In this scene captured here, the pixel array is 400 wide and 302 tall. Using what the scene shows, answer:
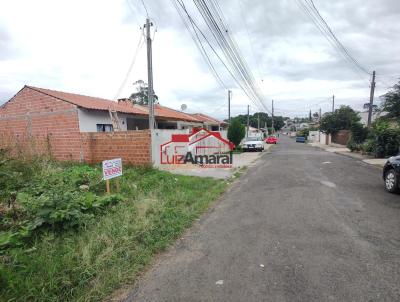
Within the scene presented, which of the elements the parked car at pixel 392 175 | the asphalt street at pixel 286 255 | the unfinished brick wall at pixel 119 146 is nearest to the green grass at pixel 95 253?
the asphalt street at pixel 286 255

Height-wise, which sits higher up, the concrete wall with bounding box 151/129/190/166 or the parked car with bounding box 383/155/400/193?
the concrete wall with bounding box 151/129/190/166

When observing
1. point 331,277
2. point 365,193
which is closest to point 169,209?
point 331,277

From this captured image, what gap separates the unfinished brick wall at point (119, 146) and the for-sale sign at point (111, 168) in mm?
4017

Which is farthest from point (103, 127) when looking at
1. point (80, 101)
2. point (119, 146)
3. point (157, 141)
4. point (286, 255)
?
point (286, 255)

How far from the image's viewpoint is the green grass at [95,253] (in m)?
2.78

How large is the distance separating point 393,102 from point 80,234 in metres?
17.8

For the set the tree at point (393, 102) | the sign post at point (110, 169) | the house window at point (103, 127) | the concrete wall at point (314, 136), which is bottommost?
the concrete wall at point (314, 136)

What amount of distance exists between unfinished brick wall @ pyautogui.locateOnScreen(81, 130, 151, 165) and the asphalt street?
5264 millimetres

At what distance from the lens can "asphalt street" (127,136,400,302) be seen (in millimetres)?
2758

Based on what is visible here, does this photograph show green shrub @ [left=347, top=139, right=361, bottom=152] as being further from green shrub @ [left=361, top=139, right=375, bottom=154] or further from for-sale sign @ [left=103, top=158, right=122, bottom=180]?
for-sale sign @ [left=103, top=158, right=122, bottom=180]

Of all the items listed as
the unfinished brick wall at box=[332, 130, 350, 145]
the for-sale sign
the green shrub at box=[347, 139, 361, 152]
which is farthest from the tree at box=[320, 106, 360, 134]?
the for-sale sign

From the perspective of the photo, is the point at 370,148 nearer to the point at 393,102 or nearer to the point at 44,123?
the point at 393,102

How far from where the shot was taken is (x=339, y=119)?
33500 millimetres

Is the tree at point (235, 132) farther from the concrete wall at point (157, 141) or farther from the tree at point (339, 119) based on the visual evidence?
Answer: the tree at point (339, 119)
